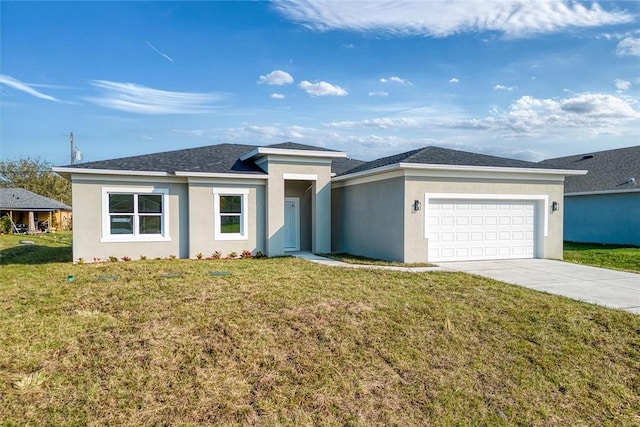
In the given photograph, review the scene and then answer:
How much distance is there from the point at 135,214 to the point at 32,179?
4407 cm

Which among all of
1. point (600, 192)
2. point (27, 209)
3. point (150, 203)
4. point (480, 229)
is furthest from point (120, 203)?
point (27, 209)

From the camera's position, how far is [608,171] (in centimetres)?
2184

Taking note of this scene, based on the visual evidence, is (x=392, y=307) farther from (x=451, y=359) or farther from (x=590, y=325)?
(x=590, y=325)

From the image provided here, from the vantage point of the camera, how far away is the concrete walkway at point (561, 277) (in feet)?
27.3

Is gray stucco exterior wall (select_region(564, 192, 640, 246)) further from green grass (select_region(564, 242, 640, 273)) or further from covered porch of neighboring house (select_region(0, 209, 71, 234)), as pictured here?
covered porch of neighboring house (select_region(0, 209, 71, 234))

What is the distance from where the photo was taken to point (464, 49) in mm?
15320

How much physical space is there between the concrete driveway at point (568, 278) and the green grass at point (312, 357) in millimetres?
916

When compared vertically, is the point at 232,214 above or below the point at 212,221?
above

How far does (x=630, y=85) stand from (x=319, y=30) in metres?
11.4

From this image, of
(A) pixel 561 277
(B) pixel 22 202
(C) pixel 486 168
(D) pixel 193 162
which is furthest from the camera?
(B) pixel 22 202

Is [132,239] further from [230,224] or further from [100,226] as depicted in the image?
[230,224]

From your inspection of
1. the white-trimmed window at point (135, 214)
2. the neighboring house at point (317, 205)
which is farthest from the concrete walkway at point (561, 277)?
the white-trimmed window at point (135, 214)

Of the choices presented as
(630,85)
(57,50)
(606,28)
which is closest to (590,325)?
(606,28)

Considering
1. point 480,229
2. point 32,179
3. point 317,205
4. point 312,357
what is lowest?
point 312,357
